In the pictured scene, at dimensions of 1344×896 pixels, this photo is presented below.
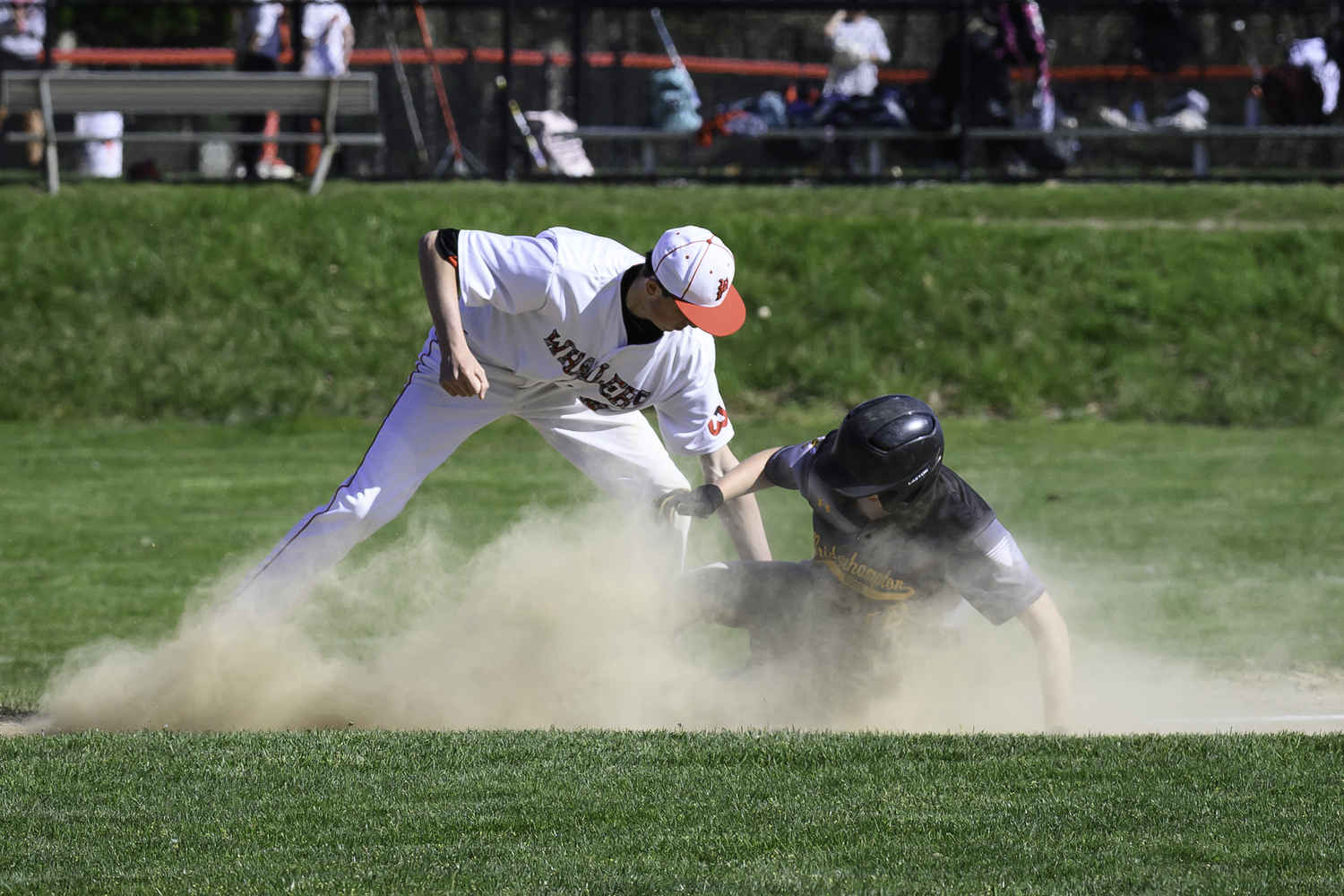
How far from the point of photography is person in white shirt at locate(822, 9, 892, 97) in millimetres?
16250

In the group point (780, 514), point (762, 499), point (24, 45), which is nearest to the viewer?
point (780, 514)

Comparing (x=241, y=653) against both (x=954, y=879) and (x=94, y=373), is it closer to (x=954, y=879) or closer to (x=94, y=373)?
(x=954, y=879)

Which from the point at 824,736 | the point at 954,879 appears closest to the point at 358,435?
the point at 824,736

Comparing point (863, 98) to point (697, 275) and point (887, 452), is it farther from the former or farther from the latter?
point (887, 452)

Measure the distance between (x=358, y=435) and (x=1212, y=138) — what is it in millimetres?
10339

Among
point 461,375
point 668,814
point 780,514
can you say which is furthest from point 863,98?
point 668,814

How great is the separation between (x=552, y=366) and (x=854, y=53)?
461 inches

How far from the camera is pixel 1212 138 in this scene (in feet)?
54.5

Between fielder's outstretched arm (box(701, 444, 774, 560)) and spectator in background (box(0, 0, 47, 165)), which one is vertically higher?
spectator in background (box(0, 0, 47, 165))

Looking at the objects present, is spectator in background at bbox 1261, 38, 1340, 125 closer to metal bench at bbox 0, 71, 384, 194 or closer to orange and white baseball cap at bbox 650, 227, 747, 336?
metal bench at bbox 0, 71, 384, 194

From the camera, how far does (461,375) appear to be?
507 centimetres

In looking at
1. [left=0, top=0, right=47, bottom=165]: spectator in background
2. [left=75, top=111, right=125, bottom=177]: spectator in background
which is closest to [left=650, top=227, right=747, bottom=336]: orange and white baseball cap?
[left=75, top=111, right=125, bottom=177]: spectator in background

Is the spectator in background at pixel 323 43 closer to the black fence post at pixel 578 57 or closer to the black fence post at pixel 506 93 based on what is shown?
the black fence post at pixel 506 93

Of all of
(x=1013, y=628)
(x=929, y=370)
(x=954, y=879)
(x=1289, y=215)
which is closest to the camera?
(x=954, y=879)
